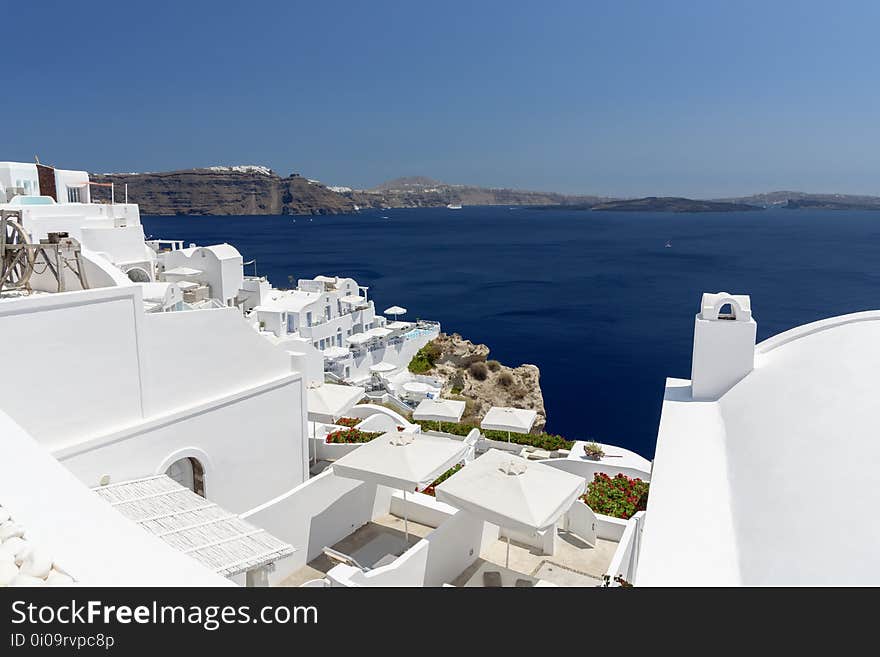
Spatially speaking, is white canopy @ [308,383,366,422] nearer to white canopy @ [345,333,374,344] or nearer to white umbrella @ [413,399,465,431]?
white umbrella @ [413,399,465,431]

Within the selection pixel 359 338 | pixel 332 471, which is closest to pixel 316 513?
pixel 332 471

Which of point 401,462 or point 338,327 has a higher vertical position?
point 401,462

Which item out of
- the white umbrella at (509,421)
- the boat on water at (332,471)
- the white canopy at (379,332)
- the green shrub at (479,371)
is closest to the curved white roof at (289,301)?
the white canopy at (379,332)

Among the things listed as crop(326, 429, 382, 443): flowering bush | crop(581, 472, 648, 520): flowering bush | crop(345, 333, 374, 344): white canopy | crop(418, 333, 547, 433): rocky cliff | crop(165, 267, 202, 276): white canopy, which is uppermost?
crop(165, 267, 202, 276): white canopy

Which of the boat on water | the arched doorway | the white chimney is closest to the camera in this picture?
the boat on water

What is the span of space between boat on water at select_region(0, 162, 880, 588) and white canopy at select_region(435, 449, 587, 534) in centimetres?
4

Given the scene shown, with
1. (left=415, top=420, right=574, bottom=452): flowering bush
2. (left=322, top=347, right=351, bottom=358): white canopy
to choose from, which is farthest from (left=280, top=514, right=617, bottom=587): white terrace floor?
(left=322, top=347, right=351, bottom=358): white canopy

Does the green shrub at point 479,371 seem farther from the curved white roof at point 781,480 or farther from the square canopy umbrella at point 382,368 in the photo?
the curved white roof at point 781,480

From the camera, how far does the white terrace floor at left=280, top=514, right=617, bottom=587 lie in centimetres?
1173

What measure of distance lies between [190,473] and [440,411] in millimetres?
13784

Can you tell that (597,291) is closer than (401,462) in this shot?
No

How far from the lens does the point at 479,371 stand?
50.9 m

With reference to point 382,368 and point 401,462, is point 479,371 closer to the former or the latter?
point 382,368
